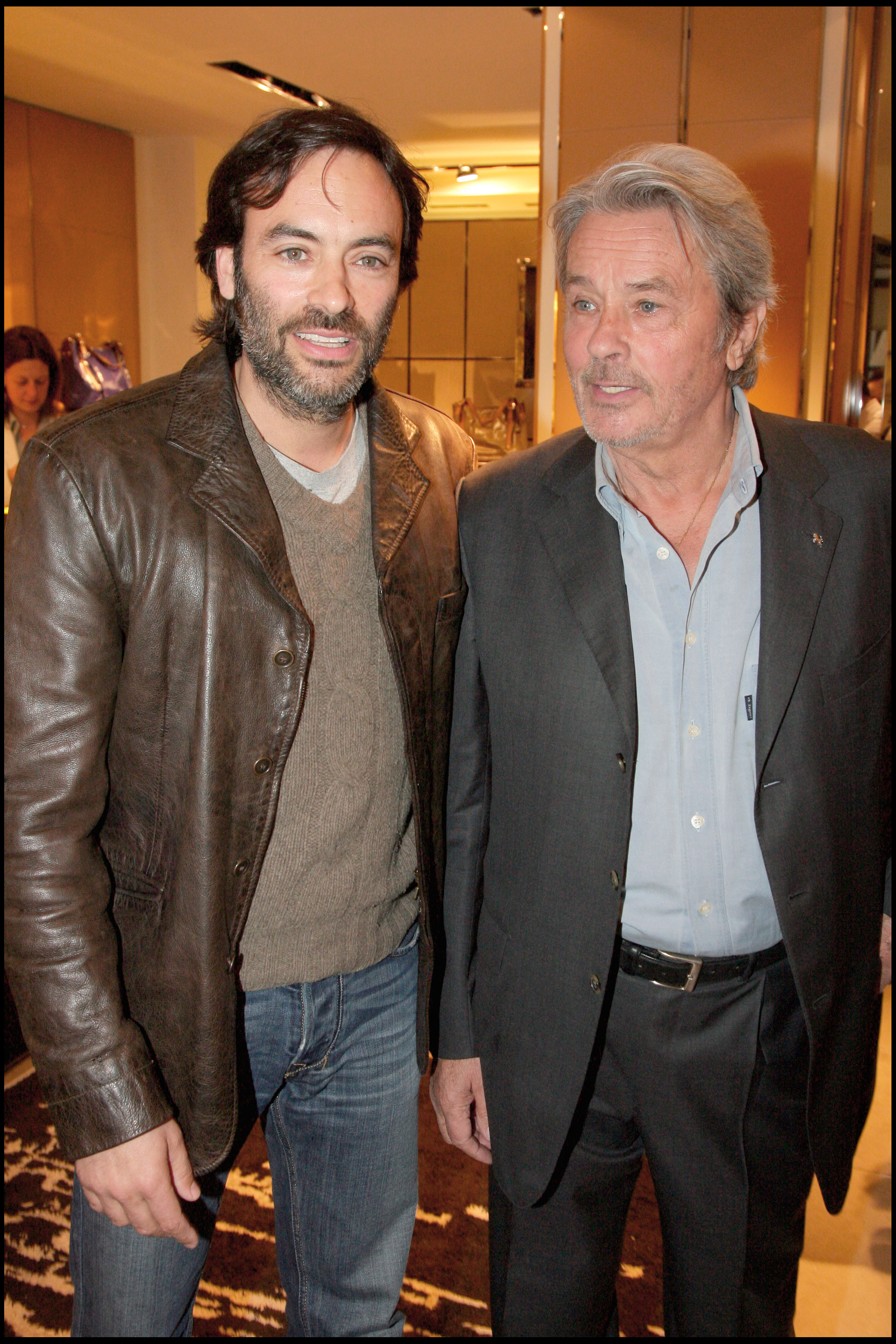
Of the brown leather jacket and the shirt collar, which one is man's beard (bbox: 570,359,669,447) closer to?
the shirt collar

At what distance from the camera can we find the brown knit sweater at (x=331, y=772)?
1.38 m

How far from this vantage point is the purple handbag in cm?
506

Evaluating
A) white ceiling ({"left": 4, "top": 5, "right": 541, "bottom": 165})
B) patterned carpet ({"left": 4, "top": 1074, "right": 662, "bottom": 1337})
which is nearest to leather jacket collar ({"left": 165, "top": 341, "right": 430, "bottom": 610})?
patterned carpet ({"left": 4, "top": 1074, "right": 662, "bottom": 1337})

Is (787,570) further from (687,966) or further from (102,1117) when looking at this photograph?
(102,1117)

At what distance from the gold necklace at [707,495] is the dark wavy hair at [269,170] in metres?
0.56

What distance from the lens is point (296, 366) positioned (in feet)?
4.49

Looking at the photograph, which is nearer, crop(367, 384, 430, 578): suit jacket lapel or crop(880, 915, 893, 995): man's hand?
crop(367, 384, 430, 578): suit jacket lapel

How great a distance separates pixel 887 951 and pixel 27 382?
467cm

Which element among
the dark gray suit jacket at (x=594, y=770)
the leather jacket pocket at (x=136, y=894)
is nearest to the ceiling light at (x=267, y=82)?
the dark gray suit jacket at (x=594, y=770)

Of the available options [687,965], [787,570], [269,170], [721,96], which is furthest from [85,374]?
[687,965]

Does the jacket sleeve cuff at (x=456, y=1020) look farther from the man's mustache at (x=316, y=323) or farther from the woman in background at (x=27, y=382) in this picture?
the woman in background at (x=27, y=382)

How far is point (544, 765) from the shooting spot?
146 centimetres

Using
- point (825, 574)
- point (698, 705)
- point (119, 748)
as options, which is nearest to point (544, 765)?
point (698, 705)

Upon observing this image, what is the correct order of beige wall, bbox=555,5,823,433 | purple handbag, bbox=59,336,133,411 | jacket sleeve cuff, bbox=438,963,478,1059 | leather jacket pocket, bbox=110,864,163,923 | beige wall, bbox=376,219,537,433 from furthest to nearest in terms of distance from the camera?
1. beige wall, bbox=376,219,537,433
2. purple handbag, bbox=59,336,133,411
3. beige wall, bbox=555,5,823,433
4. jacket sleeve cuff, bbox=438,963,478,1059
5. leather jacket pocket, bbox=110,864,163,923
